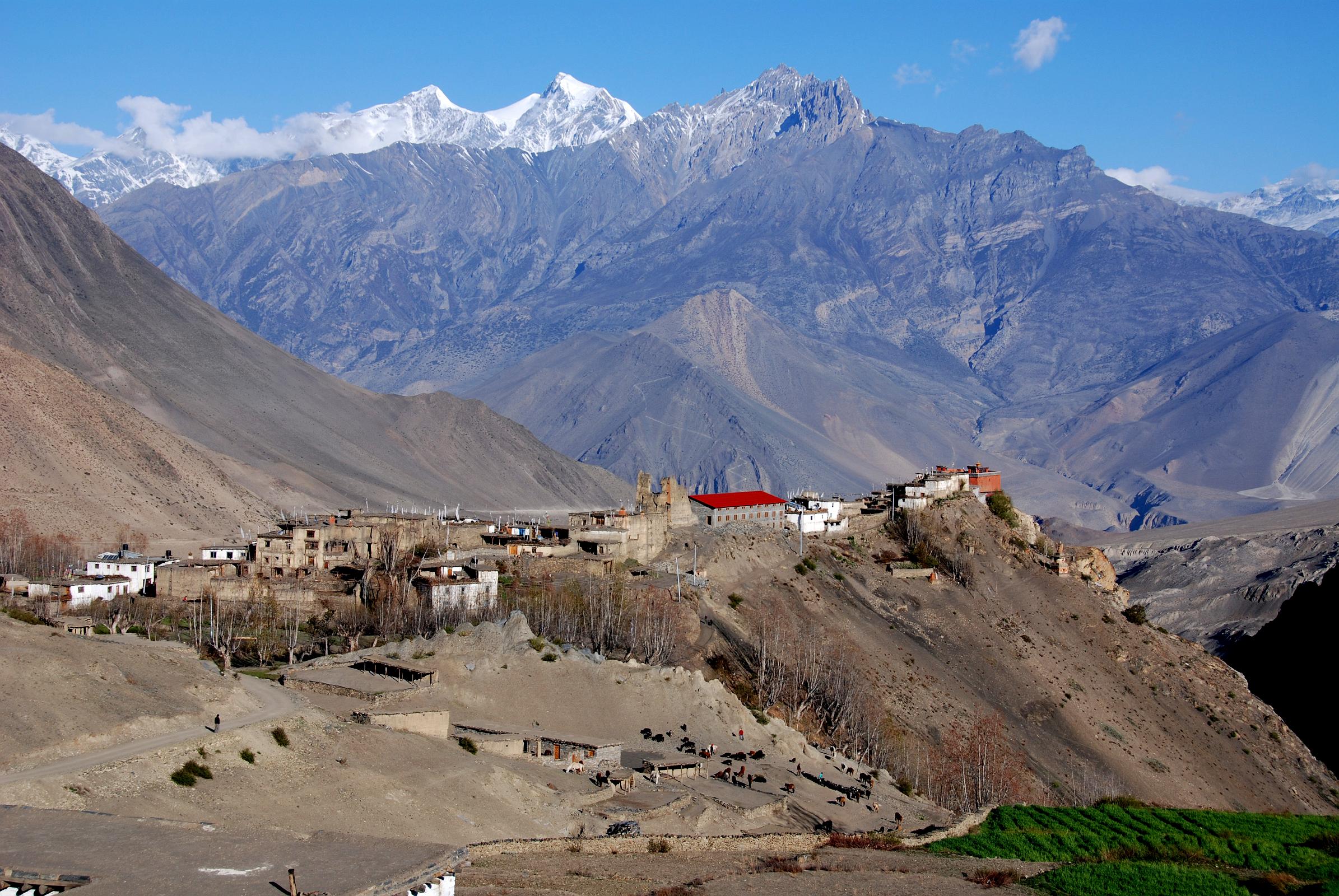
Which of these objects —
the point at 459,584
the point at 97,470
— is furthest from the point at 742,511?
the point at 97,470

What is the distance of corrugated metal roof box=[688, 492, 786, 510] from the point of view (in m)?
109

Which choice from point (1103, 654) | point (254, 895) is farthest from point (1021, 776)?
point (254, 895)

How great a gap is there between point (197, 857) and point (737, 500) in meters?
85.6

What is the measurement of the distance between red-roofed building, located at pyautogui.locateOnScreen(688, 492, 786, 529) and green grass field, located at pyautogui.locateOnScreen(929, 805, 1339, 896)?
49.9 metres

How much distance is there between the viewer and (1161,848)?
45688mm

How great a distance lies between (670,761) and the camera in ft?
167

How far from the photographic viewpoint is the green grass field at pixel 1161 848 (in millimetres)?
37500

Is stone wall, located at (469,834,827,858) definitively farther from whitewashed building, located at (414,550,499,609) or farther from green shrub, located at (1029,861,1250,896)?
whitewashed building, located at (414,550,499,609)

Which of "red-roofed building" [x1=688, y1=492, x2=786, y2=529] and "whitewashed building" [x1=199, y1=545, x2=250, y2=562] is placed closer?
"whitewashed building" [x1=199, y1=545, x2=250, y2=562]

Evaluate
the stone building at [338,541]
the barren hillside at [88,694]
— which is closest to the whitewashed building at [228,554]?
the stone building at [338,541]

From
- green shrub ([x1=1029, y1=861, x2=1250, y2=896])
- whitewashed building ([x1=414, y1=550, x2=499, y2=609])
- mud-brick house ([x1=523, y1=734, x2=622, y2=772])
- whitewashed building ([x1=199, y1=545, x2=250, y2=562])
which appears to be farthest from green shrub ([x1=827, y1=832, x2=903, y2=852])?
whitewashed building ([x1=199, y1=545, x2=250, y2=562])

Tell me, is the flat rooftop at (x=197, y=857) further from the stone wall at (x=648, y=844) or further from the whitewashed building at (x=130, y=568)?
the whitewashed building at (x=130, y=568)

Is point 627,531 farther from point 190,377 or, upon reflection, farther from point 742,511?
point 190,377

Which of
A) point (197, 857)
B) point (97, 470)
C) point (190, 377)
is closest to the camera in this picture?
point (197, 857)
